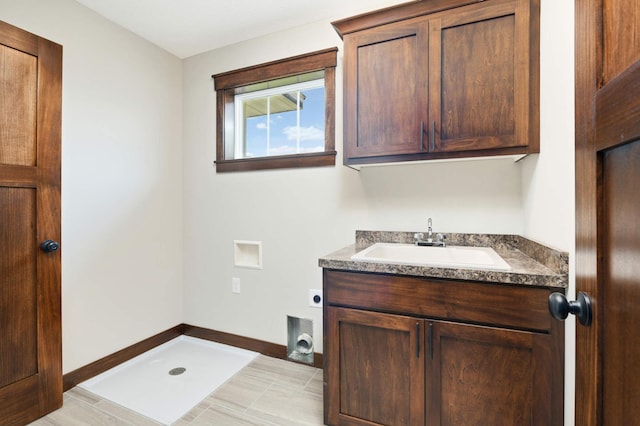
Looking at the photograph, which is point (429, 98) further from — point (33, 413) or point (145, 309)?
point (33, 413)

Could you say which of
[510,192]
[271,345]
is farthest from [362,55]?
[271,345]

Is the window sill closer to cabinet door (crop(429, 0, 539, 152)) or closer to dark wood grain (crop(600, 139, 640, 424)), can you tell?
cabinet door (crop(429, 0, 539, 152))

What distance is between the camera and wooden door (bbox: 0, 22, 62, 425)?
1.52 meters

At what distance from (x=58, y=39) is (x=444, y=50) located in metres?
2.28

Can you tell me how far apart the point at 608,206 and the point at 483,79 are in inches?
46.2

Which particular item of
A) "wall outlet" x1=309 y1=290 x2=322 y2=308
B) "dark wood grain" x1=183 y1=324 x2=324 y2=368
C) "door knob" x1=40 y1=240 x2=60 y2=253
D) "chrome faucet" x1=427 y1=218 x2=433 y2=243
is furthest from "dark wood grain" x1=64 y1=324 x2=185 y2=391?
"chrome faucet" x1=427 y1=218 x2=433 y2=243

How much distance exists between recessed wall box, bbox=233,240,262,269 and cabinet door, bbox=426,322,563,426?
5.02ft

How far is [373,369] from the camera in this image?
4.58 feet

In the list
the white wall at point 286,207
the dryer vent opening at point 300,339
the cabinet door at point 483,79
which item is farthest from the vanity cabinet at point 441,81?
the dryer vent opening at point 300,339

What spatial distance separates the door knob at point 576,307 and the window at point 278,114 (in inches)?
63.8

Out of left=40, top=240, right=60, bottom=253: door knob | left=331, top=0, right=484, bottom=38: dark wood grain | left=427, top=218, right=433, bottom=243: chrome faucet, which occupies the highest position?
left=331, top=0, right=484, bottom=38: dark wood grain

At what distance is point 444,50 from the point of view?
1.55 metres

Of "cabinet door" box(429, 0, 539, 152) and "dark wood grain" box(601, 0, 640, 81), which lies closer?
"dark wood grain" box(601, 0, 640, 81)

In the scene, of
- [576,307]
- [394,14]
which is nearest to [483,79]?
[394,14]
